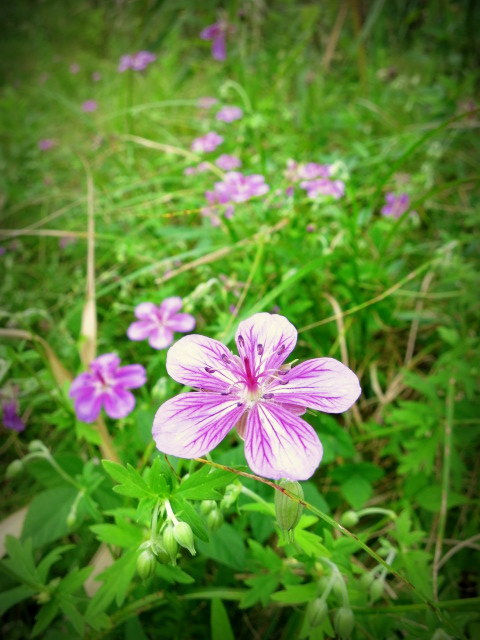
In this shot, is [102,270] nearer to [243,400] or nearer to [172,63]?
[243,400]

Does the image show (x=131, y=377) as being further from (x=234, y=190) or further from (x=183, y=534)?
(x=234, y=190)

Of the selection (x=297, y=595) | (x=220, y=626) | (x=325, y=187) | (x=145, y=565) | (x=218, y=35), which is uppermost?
(x=218, y=35)

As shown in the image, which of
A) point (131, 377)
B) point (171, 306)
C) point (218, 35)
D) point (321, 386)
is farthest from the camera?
point (218, 35)

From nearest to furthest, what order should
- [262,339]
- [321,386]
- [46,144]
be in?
[321,386], [262,339], [46,144]

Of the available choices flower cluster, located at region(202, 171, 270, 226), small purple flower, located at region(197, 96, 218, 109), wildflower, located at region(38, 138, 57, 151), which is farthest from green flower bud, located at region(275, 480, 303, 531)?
wildflower, located at region(38, 138, 57, 151)

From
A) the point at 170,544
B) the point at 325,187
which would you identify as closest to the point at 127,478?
the point at 170,544

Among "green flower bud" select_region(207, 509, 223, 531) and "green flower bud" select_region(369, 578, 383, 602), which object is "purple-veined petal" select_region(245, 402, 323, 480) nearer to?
"green flower bud" select_region(207, 509, 223, 531)

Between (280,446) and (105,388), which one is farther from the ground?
(280,446)
